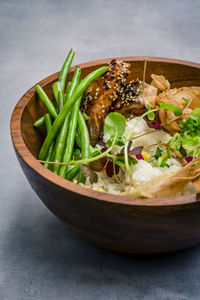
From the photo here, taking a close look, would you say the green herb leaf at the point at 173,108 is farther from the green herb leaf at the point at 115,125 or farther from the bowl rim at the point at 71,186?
the bowl rim at the point at 71,186

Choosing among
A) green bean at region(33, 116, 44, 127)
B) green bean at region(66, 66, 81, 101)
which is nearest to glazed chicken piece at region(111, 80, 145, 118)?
green bean at region(66, 66, 81, 101)

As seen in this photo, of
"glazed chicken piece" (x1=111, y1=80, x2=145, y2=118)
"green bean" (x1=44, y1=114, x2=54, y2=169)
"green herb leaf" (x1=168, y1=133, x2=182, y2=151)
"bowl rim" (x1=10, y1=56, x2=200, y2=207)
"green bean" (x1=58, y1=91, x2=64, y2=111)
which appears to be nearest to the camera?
"bowl rim" (x1=10, y1=56, x2=200, y2=207)

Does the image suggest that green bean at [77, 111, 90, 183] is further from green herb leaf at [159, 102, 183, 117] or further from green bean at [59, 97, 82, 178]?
green herb leaf at [159, 102, 183, 117]

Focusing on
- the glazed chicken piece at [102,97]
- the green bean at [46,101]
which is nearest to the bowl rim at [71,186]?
the green bean at [46,101]

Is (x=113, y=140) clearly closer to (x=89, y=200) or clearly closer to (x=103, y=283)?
(x=89, y=200)

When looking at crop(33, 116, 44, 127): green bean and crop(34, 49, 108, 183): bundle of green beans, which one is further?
crop(33, 116, 44, 127): green bean
